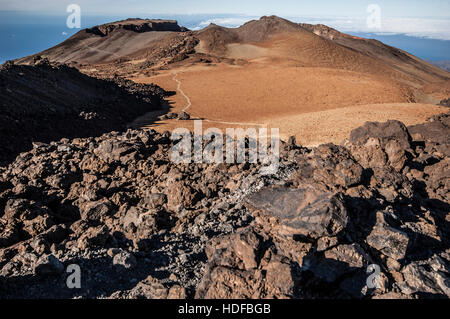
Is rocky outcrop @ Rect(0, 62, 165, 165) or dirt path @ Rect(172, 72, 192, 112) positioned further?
dirt path @ Rect(172, 72, 192, 112)

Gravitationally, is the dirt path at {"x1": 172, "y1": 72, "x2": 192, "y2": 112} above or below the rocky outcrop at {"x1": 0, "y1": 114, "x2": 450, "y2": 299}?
above

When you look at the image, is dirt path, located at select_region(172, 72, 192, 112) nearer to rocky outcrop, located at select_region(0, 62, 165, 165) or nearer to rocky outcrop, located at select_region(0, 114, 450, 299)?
rocky outcrop, located at select_region(0, 62, 165, 165)

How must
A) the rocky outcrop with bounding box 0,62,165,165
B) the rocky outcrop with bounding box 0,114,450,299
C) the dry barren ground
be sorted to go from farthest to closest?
the dry barren ground < the rocky outcrop with bounding box 0,62,165,165 < the rocky outcrop with bounding box 0,114,450,299

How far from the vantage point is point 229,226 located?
5.14 metres

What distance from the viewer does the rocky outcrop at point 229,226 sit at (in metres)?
3.62

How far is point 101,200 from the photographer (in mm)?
A: 6551

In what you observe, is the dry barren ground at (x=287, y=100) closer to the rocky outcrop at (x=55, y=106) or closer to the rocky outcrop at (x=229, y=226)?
the rocky outcrop at (x=55, y=106)

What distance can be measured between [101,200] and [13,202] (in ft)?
5.59

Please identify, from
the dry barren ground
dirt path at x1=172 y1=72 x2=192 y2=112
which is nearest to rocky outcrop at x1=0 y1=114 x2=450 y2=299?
the dry barren ground

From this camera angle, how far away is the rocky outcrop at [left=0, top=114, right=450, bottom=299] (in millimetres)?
3619

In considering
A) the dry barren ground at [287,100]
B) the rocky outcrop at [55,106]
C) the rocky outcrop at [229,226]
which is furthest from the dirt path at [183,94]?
the rocky outcrop at [229,226]

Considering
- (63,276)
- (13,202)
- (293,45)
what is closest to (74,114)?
(13,202)

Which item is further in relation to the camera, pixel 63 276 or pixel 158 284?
pixel 63 276
